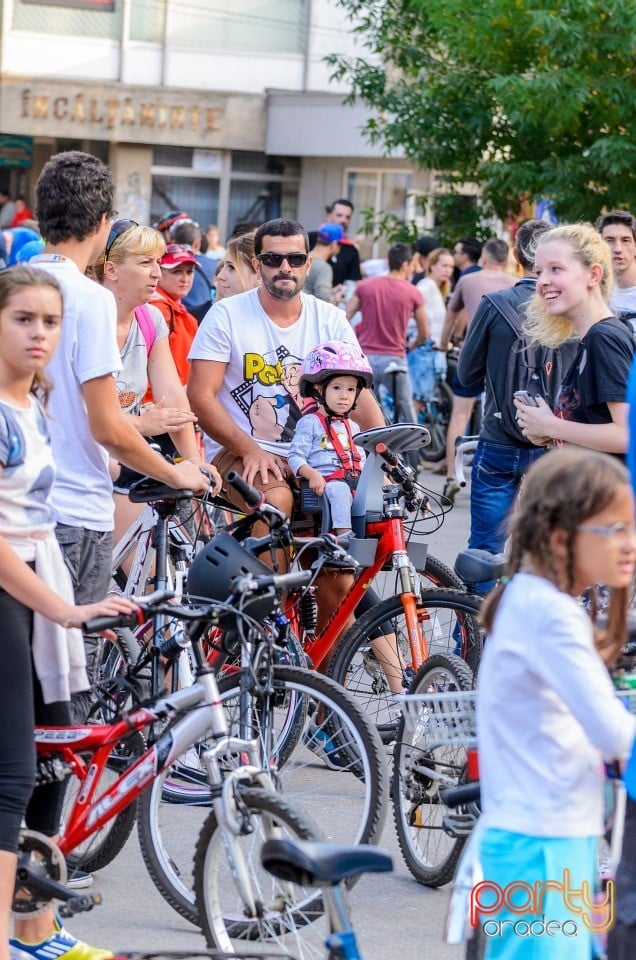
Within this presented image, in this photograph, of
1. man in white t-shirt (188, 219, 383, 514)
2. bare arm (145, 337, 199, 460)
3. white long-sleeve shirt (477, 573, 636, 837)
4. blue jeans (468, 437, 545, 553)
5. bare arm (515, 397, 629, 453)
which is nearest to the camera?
white long-sleeve shirt (477, 573, 636, 837)

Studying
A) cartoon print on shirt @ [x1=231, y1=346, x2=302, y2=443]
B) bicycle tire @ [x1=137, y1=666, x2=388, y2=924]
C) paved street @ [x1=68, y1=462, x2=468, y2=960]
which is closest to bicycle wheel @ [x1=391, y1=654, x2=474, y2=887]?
paved street @ [x1=68, y1=462, x2=468, y2=960]

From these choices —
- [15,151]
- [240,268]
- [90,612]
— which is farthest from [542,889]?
[15,151]

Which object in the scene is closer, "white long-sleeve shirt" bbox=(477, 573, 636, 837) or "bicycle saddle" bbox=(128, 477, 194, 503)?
"white long-sleeve shirt" bbox=(477, 573, 636, 837)

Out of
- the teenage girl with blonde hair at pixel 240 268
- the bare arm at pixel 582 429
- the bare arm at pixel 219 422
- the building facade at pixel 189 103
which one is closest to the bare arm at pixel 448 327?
the teenage girl with blonde hair at pixel 240 268

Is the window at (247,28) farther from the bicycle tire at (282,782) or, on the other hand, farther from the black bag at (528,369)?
the bicycle tire at (282,782)

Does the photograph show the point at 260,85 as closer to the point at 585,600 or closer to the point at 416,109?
the point at 416,109

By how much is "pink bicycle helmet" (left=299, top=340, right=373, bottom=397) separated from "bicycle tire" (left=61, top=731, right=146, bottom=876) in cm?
192

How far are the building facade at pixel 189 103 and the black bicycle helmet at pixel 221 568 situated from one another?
70.9 ft

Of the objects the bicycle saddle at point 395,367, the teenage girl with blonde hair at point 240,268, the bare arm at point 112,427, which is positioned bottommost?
the bicycle saddle at point 395,367

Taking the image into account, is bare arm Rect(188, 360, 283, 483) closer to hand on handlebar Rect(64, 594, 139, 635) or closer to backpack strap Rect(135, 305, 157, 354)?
backpack strap Rect(135, 305, 157, 354)

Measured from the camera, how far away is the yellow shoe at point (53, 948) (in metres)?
3.85

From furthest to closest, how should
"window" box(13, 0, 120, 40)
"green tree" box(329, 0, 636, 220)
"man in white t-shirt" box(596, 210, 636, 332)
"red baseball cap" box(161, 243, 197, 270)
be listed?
"window" box(13, 0, 120, 40) → "green tree" box(329, 0, 636, 220) → "red baseball cap" box(161, 243, 197, 270) → "man in white t-shirt" box(596, 210, 636, 332)

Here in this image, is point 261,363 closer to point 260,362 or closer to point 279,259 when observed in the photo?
point 260,362

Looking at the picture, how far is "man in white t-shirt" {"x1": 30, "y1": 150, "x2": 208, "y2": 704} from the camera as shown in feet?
14.3
